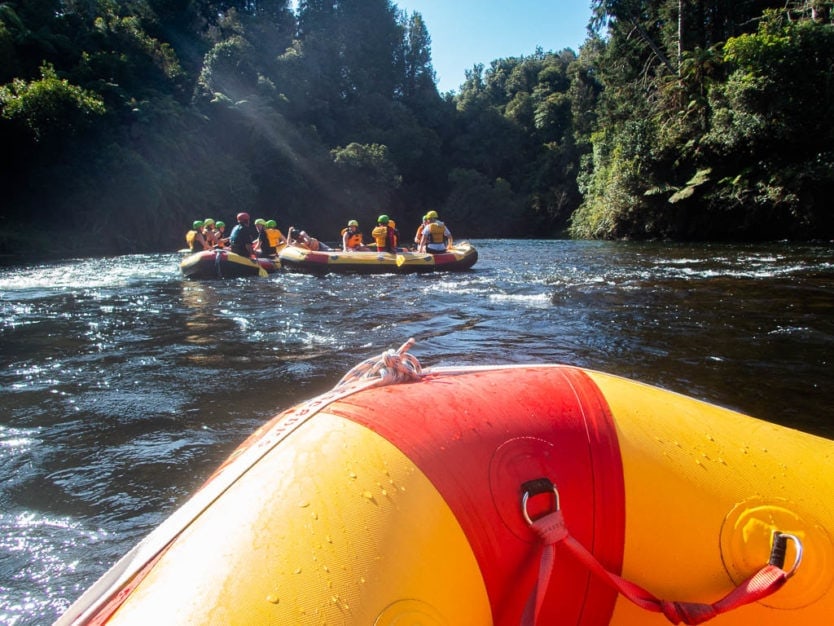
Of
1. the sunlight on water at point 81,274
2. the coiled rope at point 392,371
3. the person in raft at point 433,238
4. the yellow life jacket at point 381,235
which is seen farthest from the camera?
the yellow life jacket at point 381,235

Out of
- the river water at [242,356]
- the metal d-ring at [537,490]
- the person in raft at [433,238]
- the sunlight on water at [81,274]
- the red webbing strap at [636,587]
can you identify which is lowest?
the river water at [242,356]

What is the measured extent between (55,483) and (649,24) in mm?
29189

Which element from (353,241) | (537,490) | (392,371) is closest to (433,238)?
(353,241)

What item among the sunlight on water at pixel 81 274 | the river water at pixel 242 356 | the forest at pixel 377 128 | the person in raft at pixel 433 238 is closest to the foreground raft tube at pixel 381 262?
the person in raft at pixel 433 238

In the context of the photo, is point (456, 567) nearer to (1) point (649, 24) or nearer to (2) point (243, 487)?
(2) point (243, 487)

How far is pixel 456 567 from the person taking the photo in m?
1.11

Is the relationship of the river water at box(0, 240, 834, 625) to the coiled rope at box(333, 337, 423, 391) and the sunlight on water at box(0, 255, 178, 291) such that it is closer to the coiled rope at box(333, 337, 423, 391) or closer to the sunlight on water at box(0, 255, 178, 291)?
→ the sunlight on water at box(0, 255, 178, 291)

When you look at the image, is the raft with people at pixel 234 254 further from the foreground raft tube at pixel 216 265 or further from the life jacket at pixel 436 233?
the life jacket at pixel 436 233

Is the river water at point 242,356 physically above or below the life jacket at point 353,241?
below

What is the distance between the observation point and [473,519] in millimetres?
1149

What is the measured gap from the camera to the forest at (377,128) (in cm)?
1752

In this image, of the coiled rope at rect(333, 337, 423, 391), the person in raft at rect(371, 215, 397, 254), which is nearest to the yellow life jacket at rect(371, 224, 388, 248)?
the person in raft at rect(371, 215, 397, 254)

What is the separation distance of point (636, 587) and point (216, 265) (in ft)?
35.3

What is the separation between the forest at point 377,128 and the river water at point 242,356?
10.5 metres
